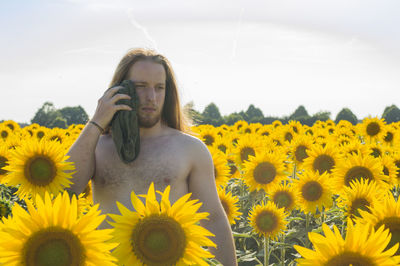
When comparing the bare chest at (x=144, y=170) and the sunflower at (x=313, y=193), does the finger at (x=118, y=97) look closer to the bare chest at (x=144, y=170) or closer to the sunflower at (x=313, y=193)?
the bare chest at (x=144, y=170)

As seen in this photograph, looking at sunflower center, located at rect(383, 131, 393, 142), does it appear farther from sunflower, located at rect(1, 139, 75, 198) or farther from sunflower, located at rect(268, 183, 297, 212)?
sunflower, located at rect(1, 139, 75, 198)

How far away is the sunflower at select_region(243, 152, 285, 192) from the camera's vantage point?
6160mm

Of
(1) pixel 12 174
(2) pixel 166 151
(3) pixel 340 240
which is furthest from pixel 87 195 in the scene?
(3) pixel 340 240

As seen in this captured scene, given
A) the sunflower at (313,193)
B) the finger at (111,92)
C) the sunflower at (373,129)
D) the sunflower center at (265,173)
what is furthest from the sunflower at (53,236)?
the sunflower at (373,129)

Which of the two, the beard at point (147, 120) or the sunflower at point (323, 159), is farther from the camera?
the sunflower at point (323, 159)

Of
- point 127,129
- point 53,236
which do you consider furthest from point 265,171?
point 53,236

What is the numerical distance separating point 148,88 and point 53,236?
6.34ft

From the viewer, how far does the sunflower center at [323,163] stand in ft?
21.1

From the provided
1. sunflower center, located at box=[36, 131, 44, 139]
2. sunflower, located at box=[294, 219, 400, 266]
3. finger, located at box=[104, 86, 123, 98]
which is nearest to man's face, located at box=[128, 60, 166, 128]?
finger, located at box=[104, 86, 123, 98]

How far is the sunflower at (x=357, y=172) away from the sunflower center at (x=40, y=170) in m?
3.64

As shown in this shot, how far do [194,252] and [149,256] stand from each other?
0.69ft

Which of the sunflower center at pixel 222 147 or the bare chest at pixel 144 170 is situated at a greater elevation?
the bare chest at pixel 144 170

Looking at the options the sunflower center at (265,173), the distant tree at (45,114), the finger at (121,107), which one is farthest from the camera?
the distant tree at (45,114)

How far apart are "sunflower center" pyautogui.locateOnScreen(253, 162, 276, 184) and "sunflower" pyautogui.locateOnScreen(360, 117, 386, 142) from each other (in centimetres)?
681
